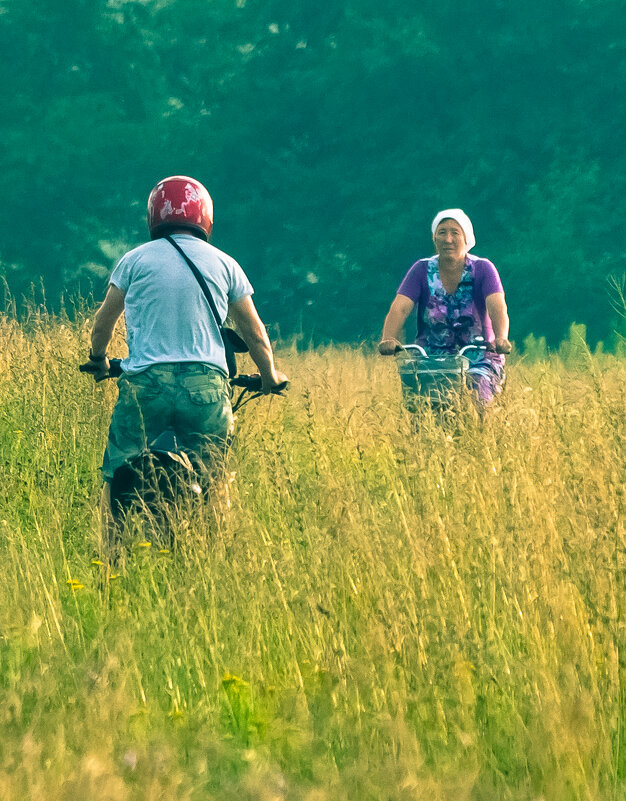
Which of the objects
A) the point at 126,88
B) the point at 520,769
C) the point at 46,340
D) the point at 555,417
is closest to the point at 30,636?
Result: the point at 520,769

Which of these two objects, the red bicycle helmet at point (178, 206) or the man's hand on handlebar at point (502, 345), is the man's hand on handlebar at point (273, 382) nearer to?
the red bicycle helmet at point (178, 206)

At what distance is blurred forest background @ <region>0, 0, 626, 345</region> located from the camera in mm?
16625

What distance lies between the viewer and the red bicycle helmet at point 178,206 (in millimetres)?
4754

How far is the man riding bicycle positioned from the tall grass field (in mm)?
376

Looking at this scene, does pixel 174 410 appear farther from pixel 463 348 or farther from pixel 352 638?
pixel 463 348

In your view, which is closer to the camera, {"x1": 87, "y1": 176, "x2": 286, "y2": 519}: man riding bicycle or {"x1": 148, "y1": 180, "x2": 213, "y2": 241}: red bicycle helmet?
{"x1": 87, "y1": 176, "x2": 286, "y2": 519}: man riding bicycle

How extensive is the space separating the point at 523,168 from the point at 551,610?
14.1m

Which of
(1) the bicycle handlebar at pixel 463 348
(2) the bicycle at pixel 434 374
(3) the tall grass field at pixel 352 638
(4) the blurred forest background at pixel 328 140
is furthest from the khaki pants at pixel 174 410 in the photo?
(4) the blurred forest background at pixel 328 140

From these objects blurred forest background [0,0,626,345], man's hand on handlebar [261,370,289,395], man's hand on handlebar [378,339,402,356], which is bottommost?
man's hand on handlebar [261,370,289,395]

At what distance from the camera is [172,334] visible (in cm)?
462

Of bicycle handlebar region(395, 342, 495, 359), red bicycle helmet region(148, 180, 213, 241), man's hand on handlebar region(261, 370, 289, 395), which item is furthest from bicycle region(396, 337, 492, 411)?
red bicycle helmet region(148, 180, 213, 241)

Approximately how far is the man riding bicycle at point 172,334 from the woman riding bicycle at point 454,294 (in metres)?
2.06

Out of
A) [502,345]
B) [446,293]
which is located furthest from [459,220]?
[502,345]

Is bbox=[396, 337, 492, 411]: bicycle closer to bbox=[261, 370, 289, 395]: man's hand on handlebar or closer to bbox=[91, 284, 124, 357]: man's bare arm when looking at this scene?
bbox=[261, 370, 289, 395]: man's hand on handlebar
